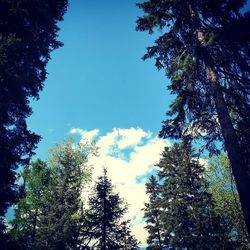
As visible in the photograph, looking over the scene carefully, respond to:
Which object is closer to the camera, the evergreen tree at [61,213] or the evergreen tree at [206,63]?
the evergreen tree at [206,63]

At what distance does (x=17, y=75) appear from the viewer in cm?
933

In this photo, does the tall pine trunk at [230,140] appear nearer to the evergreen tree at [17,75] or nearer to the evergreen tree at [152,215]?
the evergreen tree at [17,75]

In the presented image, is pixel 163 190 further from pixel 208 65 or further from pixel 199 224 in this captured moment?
pixel 208 65

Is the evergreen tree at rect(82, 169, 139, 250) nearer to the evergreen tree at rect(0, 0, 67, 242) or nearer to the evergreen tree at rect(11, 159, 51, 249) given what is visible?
the evergreen tree at rect(11, 159, 51, 249)

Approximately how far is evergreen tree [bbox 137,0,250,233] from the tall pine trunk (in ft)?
0.10

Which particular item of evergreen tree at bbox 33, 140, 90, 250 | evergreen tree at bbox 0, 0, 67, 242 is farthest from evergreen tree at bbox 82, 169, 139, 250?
evergreen tree at bbox 0, 0, 67, 242

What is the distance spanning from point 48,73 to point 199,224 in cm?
1525

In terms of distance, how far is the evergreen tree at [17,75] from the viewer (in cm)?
927

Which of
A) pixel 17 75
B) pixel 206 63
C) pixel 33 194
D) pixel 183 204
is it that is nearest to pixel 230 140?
pixel 206 63

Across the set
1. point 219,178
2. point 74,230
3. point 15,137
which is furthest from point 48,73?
point 219,178

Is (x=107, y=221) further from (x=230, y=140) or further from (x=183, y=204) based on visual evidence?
(x=230, y=140)

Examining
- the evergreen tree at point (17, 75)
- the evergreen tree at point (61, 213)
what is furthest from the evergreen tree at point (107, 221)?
the evergreen tree at point (17, 75)

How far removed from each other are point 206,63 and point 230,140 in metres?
3.04

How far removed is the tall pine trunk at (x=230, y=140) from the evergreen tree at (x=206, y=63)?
1.2 inches
